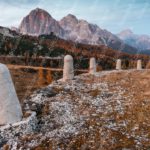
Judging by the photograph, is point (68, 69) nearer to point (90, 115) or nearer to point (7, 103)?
point (90, 115)

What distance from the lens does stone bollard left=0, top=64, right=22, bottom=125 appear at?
21766mm

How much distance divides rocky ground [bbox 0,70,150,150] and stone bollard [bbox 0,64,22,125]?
4.98 feet

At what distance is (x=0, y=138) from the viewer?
2039cm

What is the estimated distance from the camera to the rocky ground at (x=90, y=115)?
19.7 m

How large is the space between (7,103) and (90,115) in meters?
5.52

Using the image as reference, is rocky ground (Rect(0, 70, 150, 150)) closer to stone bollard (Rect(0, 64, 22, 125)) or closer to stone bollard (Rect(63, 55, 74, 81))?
stone bollard (Rect(63, 55, 74, 81))

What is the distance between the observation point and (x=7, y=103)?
22.0 m

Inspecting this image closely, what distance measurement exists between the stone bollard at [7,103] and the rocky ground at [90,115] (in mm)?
1517

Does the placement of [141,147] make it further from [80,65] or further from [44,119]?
[80,65]

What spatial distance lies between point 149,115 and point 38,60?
456ft

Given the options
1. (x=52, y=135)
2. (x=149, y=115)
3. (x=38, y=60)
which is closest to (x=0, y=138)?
(x=52, y=135)

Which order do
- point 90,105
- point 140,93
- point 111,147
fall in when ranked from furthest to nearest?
point 140,93 → point 90,105 → point 111,147

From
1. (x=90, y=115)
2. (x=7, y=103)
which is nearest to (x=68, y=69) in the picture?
(x=90, y=115)

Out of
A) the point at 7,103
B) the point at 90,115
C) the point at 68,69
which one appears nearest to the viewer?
the point at 7,103
